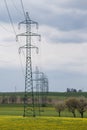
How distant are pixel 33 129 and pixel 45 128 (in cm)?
184

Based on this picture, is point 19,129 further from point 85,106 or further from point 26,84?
point 85,106

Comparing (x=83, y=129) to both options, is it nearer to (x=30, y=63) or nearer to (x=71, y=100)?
(x=30, y=63)

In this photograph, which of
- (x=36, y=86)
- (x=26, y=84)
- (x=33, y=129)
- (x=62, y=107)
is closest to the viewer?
(x=33, y=129)

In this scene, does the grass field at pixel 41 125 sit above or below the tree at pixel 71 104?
below

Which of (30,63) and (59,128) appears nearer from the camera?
(59,128)

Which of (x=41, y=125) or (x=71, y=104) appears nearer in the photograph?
(x=41, y=125)

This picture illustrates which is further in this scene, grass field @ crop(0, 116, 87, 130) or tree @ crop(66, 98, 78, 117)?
tree @ crop(66, 98, 78, 117)

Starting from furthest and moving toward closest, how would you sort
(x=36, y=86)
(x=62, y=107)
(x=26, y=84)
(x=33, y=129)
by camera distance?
1. (x=62, y=107)
2. (x=36, y=86)
3. (x=26, y=84)
4. (x=33, y=129)

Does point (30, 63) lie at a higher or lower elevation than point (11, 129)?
higher

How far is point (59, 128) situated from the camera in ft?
138

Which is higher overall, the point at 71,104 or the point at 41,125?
the point at 71,104

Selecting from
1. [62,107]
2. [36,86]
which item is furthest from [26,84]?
[62,107]

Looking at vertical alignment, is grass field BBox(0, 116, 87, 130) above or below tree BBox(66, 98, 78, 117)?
below

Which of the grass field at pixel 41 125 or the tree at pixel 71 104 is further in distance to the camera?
the tree at pixel 71 104
